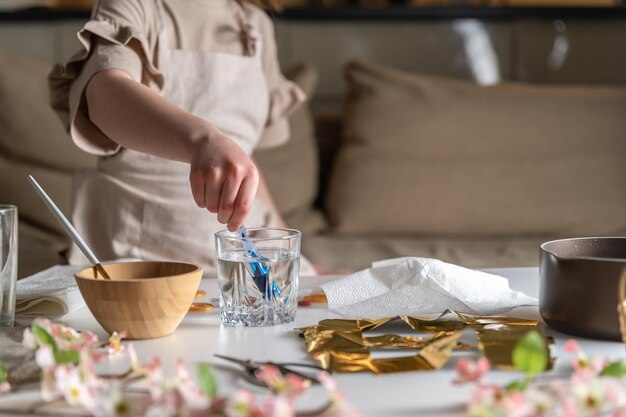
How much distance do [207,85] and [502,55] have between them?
1.30 metres

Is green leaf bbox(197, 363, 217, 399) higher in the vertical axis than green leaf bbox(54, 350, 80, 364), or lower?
higher

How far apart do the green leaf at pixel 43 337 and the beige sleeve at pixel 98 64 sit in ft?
1.74

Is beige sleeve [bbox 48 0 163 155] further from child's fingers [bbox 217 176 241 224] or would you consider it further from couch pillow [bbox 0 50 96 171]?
couch pillow [bbox 0 50 96 171]

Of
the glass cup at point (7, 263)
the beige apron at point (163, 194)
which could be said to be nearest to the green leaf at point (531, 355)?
the glass cup at point (7, 263)

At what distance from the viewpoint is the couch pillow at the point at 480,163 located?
2105mm

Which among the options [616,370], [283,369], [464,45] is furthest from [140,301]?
[464,45]

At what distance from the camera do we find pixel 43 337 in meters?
0.66

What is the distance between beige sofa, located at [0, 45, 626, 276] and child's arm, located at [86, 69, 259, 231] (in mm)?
983

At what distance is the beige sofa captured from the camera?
Result: 6.77ft

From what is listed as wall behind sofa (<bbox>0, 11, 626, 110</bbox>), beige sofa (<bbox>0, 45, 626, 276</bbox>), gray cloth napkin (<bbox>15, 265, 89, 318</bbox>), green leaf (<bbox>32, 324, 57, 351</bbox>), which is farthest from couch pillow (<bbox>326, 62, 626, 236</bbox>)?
green leaf (<bbox>32, 324, 57, 351</bbox>)

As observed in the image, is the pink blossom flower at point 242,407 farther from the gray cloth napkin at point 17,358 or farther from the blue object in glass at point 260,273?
the blue object in glass at point 260,273

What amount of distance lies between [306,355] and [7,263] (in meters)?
0.30

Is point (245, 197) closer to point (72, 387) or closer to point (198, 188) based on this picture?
point (198, 188)

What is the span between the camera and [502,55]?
2533 mm
